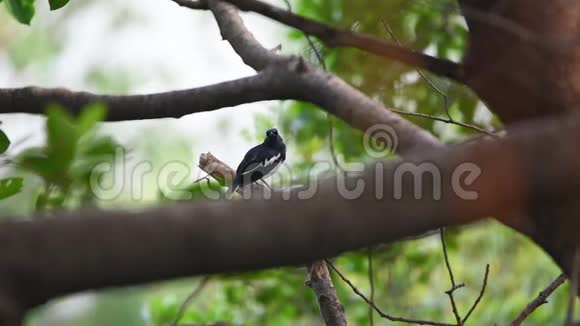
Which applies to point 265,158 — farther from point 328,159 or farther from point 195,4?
point 195,4

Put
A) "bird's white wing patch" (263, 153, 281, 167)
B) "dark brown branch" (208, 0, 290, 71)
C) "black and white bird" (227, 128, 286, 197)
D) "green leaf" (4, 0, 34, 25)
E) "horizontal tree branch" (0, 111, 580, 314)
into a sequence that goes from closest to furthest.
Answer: "horizontal tree branch" (0, 111, 580, 314), "dark brown branch" (208, 0, 290, 71), "green leaf" (4, 0, 34, 25), "black and white bird" (227, 128, 286, 197), "bird's white wing patch" (263, 153, 281, 167)

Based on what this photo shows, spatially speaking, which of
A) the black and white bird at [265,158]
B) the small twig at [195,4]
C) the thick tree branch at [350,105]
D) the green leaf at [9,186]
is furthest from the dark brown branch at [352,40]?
the black and white bird at [265,158]

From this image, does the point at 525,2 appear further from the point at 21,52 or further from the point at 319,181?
the point at 21,52

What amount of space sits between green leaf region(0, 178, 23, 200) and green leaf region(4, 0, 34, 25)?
0.39 metres

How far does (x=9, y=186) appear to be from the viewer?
1373mm

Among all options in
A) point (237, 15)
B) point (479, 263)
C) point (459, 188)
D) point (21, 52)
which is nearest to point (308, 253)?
point (459, 188)

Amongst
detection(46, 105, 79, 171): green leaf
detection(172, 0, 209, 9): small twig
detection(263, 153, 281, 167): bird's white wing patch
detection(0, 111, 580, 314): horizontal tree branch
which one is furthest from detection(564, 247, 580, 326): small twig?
detection(263, 153, 281, 167): bird's white wing patch

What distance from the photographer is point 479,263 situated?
23.9ft

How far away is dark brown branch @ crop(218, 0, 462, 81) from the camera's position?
1.12 meters

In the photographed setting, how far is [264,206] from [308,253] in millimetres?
77

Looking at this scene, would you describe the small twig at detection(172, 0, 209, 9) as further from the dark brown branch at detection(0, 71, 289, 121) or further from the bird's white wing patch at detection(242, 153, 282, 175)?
the bird's white wing patch at detection(242, 153, 282, 175)

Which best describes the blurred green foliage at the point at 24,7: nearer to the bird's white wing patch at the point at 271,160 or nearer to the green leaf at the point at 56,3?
the green leaf at the point at 56,3

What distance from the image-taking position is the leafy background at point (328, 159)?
3.42 ft

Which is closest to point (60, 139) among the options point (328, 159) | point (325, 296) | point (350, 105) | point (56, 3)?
point (350, 105)
